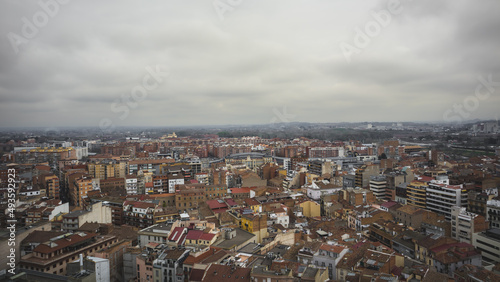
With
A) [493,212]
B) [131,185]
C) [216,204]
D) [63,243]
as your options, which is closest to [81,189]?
[131,185]

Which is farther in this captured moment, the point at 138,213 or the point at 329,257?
the point at 138,213

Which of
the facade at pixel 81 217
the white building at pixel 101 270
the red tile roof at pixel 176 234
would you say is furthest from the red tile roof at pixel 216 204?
the white building at pixel 101 270

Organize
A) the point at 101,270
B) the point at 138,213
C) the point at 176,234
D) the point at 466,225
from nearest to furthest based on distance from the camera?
the point at 101,270
the point at 176,234
the point at 466,225
the point at 138,213

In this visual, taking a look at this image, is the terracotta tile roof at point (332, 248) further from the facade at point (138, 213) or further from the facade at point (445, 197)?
the facade at point (445, 197)

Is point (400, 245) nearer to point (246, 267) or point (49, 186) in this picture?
point (246, 267)

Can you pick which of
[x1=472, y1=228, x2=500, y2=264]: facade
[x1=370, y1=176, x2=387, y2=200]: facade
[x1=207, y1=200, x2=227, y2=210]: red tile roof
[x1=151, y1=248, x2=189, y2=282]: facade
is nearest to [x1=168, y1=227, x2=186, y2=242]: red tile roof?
[x1=151, y1=248, x2=189, y2=282]: facade

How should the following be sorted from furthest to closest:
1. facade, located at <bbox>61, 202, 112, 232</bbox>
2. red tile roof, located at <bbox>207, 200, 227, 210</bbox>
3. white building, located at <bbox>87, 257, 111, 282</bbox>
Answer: red tile roof, located at <bbox>207, 200, 227, 210</bbox> < facade, located at <bbox>61, 202, 112, 232</bbox> < white building, located at <bbox>87, 257, 111, 282</bbox>

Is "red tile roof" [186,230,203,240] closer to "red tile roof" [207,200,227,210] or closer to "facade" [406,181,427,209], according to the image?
"red tile roof" [207,200,227,210]

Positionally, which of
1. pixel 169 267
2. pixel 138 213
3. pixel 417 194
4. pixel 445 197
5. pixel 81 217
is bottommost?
pixel 138 213

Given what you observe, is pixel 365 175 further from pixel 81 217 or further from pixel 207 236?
pixel 81 217

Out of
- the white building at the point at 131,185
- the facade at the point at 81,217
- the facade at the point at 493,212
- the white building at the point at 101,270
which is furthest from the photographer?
the white building at the point at 131,185

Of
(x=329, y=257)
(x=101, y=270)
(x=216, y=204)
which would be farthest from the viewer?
(x=216, y=204)
